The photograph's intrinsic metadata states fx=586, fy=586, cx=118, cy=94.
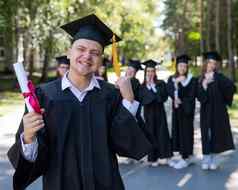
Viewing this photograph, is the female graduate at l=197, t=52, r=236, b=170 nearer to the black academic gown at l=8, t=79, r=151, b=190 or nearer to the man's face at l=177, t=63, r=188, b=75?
the man's face at l=177, t=63, r=188, b=75

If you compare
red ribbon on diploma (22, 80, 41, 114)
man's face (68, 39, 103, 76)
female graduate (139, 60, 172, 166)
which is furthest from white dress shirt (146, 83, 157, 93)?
red ribbon on diploma (22, 80, 41, 114)

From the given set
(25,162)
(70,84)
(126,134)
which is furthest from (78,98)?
(25,162)

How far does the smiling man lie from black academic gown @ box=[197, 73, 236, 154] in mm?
6326

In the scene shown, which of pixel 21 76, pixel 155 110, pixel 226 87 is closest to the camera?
pixel 21 76

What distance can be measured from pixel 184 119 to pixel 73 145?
22.9 ft

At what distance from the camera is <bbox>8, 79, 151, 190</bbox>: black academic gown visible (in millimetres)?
3961

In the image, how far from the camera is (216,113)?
10438 mm

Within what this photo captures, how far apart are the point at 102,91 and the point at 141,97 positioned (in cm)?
656

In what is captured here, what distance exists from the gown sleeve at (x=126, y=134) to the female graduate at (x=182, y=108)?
6.23 m

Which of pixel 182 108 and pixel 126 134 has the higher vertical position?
pixel 126 134

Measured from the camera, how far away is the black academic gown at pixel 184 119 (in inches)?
415

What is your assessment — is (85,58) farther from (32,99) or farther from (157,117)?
(157,117)

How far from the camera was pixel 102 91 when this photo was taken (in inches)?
162

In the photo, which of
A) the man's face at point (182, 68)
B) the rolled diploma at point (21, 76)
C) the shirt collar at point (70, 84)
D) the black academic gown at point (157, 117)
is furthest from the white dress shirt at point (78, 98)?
the black academic gown at point (157, 117)
